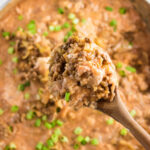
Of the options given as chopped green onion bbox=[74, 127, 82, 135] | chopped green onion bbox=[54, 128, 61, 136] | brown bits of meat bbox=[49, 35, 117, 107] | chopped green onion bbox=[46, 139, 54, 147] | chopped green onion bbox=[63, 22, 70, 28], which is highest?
chopped green onion bbox=[63, 22, 70, 28]

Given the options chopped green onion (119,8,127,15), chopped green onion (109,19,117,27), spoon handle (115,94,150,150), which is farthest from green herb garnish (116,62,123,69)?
spoon handle (115,94,150,150)

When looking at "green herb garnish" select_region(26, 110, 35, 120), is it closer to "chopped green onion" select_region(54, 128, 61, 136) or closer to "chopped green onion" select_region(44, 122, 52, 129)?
"chopped green onion" select_region(44, 122, 52, 129)

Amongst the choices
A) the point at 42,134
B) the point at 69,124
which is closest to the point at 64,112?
the point at 69,124

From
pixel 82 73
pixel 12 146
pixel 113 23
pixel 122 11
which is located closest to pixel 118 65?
pixel 113 23

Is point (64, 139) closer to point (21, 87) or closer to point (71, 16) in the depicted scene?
point (21, 87)

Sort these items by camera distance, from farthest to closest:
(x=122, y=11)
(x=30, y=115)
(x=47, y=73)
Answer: (x=122, y=11) → (x=30, y=115) → (x=47, y=73)

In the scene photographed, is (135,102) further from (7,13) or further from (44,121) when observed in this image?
(7,13)

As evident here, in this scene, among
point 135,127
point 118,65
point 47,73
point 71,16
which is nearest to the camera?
point 135,127

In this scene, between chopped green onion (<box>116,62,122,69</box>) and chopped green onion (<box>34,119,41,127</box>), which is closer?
chopped green onion (<box>34,119,41,127</box>)

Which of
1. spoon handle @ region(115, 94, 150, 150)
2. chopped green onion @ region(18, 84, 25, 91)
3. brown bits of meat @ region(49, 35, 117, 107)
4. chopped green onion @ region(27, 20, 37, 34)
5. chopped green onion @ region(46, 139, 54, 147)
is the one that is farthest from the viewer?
chopped green onion @ region(27, 20, 37, 34)
